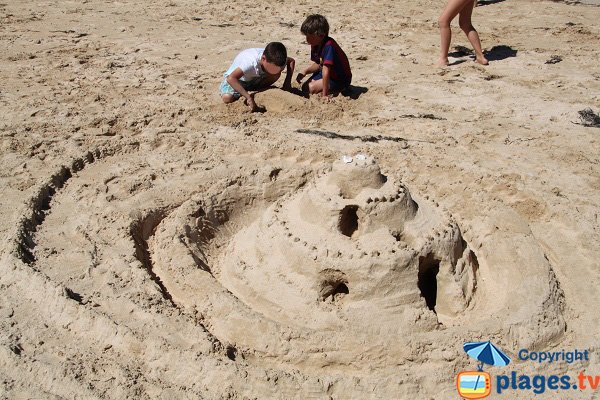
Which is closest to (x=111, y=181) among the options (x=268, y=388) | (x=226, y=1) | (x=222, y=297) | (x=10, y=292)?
(x=10, y=292)

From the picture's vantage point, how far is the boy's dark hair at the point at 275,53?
5480 mm

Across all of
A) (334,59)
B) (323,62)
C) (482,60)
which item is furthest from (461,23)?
(323,62)

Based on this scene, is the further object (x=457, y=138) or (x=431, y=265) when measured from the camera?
(x=457, y=138)

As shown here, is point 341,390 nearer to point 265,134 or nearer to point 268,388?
point 268,388

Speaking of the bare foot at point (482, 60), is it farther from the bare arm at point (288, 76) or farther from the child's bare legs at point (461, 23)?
the bare arm at point (288, 76)

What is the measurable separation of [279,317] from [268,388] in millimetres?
567

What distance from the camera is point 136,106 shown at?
578cm

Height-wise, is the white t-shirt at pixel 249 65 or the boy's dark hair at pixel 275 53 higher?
the boy's dark hair at pixel 275 53

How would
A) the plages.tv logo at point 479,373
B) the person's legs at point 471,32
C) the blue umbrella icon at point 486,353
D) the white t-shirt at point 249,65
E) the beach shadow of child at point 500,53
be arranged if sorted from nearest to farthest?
the plages.tv logo at point 479,373 → the blue umbrella icon at point 486,353 → the white t-shirt at point 249,65 → the person's legs at point 471,32 → the beach shadow of child at point 500,53

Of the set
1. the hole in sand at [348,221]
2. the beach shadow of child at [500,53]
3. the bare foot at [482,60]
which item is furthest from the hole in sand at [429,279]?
the beach shadow of child at [500,53]

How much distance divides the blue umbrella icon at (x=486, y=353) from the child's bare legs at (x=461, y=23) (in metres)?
4.67

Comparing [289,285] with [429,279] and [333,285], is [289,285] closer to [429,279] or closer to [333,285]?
[333,285]

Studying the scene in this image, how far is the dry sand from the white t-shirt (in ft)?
1.01

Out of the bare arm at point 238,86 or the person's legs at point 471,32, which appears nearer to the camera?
the bare arm at point 238,86
